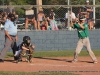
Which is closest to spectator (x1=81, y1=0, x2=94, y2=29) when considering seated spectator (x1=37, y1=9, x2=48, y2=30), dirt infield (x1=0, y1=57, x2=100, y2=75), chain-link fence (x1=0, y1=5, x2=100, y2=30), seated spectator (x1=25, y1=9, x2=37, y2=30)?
chain-link fence (x1=0, y1=5, x2=100, y2=30)

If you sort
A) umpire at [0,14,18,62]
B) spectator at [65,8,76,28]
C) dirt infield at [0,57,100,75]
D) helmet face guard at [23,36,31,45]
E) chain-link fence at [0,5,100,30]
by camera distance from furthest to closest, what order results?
chain-link fence at [0,5,100,30] < spectator at [65,8,76,28] < umpire at [0,14,18,62] < helmet face guard at [23,36,31,45] < dirt infield at [0,57,100,75]

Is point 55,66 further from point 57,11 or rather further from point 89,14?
point 57,11

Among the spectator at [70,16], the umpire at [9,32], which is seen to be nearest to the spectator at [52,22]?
the spectator at [70,16]

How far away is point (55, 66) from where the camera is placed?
563 inches

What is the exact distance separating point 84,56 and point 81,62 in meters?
2.59

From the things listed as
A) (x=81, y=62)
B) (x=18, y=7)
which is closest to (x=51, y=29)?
(x=18, y=7)

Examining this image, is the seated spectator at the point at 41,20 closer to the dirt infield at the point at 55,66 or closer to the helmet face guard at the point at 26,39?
the dirt infield at the point at 55,66

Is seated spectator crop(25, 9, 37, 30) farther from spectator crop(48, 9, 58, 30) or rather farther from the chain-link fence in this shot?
spectator crop(48, 9, 58, 30)

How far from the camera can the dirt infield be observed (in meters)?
13.1

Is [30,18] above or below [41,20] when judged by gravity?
above

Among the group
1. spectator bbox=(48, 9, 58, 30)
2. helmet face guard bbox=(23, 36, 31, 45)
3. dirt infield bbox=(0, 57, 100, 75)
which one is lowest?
dirt infield bbox=(0, 57, 100, 75)

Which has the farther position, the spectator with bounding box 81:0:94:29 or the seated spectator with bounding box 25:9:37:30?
the spectator with bounding box 81:0:94:29

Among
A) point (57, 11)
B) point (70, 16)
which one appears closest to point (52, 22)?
point (57, 11)

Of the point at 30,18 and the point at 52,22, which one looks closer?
the point at 30,18
